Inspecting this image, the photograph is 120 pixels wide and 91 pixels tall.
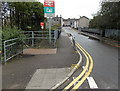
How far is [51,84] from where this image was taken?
13.6ft

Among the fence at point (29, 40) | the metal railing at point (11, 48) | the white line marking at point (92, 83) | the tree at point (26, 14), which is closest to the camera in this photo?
the white line marking at point (92, 83)

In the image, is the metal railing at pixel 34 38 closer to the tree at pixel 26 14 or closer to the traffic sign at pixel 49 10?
the traffic sign at pixel 49 10

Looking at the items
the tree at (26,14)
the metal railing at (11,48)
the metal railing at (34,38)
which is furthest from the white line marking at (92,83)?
the tree at (26,14)

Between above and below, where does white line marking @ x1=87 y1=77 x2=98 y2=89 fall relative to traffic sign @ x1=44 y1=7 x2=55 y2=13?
below

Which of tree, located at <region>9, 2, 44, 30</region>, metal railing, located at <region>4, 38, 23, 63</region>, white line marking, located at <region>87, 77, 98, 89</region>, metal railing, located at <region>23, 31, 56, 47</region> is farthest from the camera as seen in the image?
tree, located at <region>9, 2, 44, 30</region>

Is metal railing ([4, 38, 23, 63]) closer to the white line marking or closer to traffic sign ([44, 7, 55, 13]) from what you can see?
traffic sign ([44, 7, 55, 13])

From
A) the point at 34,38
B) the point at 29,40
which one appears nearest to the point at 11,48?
the point at 34,38

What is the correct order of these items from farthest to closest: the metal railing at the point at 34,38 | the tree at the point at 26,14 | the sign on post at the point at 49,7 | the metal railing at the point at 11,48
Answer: the tree at the point at 26,14 < the metal railing at the point at 34,38 < the sign on post at the point at 49,7 < the metal railing at the point at 11,48

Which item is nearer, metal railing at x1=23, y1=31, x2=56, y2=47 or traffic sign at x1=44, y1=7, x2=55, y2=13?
traffic sign at x1=44, y1=7, x2=55, y2=13

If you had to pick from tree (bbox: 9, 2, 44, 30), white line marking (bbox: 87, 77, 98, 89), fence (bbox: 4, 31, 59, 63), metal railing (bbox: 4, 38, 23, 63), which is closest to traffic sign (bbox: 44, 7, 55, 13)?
fence (bbox: 4, 31, 59, 63)

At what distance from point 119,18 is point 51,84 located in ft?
48.0

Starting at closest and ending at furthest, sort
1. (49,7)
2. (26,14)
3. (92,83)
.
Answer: (92,83)
(49,7)
(26,14)

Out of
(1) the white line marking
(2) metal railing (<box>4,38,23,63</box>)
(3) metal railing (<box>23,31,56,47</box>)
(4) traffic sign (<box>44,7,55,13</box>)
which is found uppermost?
(4) traffic sign (<box>44,7,55,13</box>)

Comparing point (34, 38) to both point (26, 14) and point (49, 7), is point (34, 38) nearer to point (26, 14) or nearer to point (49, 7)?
point (49, 7)
